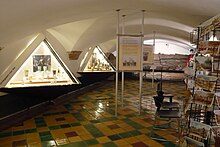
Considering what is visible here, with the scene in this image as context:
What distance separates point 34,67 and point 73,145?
2591 mm

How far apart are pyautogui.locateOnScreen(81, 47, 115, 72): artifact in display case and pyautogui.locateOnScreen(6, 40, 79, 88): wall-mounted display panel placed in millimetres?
2159

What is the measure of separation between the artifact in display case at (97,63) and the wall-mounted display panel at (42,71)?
2.16 metres

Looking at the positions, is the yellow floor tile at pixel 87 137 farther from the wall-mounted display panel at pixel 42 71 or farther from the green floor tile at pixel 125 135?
the wall-mounted display panel at pixel 42 71

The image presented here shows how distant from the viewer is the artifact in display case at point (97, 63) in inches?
318

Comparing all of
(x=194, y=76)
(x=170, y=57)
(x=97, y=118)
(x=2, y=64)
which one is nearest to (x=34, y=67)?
(x=2, y=64)

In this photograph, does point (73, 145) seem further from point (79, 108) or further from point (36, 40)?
point (36, 40)

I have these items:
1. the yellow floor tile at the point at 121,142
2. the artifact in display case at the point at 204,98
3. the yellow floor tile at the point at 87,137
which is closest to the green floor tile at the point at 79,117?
the yellow floor tile at the point at 87,137

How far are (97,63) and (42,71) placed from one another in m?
3.92

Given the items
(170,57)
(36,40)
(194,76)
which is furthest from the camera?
(170,57)

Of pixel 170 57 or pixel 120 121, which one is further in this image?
pixel 170 57

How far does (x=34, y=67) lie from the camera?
482 cm

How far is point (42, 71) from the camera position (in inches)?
196

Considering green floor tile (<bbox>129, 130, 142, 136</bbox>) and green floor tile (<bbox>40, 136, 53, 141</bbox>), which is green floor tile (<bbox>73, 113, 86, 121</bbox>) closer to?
green floor tile (<bbox>40, 136, 53, 141</bbox>)

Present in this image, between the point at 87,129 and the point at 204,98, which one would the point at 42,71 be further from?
Result: the point at 204,98
